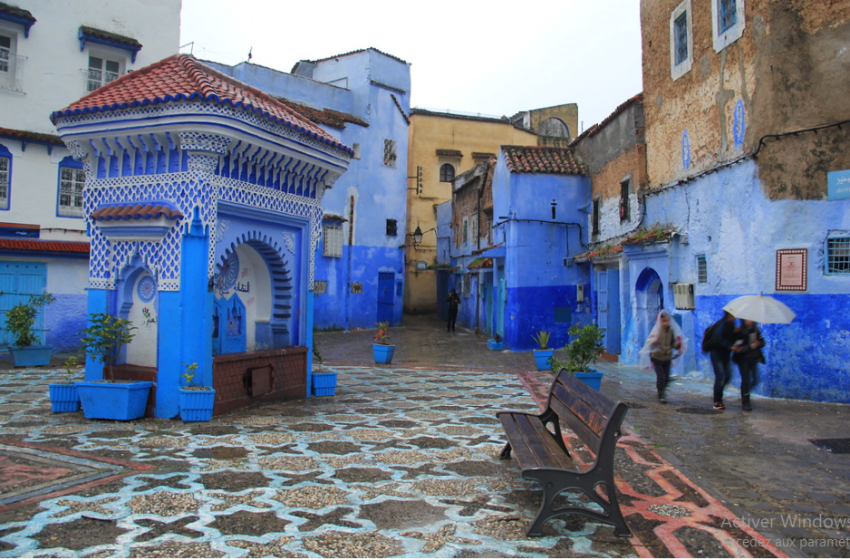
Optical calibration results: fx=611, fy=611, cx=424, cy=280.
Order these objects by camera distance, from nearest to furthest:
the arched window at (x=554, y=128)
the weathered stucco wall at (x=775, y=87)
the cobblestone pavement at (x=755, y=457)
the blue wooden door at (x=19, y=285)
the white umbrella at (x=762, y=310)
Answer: the cobblestone pavement at (x=755, y=457) < the white umbrella at (x=762, y=310) < the weathered stucco wall at (x=775, y=87) < the blue wooden door at (x=19, y=285) < the arched window at (x=554, y=128)

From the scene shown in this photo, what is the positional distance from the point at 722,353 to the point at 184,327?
8005mm

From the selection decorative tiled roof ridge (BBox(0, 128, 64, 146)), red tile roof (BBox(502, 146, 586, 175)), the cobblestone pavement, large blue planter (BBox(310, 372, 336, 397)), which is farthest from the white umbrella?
decorative tiled roof ridge (BBox(0, 128, 64, 146))

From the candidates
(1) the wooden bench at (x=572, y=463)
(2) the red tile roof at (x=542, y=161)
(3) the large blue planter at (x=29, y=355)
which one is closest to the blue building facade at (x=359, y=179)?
(2) the red tile roof at (x=542, y=161)

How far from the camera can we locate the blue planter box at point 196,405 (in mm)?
8070

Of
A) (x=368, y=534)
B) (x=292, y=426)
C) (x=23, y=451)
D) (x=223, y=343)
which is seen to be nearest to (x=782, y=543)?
(x=368, y=534)

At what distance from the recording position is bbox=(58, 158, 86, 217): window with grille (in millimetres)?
16922

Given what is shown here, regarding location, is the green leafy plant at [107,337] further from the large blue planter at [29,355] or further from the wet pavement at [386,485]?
the large blue planter at [29,355]

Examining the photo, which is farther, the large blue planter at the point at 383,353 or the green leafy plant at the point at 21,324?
the large blue planter at the point at 383,353

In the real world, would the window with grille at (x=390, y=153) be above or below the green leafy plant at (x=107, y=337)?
above

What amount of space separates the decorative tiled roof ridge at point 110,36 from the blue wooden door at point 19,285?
668cm

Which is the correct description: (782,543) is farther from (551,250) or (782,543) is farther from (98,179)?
(551,250)

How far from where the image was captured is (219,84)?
8.87 m

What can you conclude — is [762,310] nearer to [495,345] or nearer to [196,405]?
[196,405]

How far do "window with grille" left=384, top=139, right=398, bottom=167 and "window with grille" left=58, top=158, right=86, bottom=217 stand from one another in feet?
46.5
